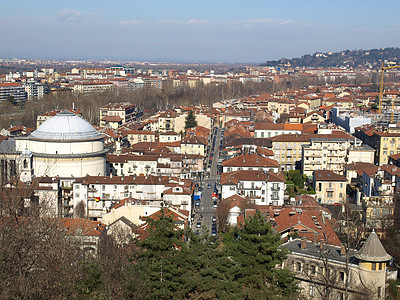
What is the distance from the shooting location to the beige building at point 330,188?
727 inches

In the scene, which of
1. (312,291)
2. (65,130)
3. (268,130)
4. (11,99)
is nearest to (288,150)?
(268,130)

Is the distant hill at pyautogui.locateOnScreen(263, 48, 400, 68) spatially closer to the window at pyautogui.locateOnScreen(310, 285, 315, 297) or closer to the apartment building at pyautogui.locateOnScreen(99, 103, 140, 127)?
the apartment building at pyautogui.locateOnScreen(99, 103, 140, 127)

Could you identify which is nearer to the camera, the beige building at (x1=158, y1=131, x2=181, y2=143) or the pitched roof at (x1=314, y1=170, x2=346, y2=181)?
the pitched roof at (x1=314, y1=170, x2=346, y2=181)

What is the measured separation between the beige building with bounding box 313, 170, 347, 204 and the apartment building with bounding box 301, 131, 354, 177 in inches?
123

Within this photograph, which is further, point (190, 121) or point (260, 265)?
point (190, 121)

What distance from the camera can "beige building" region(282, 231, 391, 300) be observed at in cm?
922

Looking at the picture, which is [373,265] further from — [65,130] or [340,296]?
[65,130]

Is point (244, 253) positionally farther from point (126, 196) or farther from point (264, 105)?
point (264, 105)

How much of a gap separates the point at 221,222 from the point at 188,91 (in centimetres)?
3814

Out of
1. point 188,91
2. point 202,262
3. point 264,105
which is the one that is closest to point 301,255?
point 202,262

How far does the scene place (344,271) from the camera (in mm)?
9609

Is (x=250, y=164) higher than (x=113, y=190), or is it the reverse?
(x=250, y=164)

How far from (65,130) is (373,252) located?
13.2 metres

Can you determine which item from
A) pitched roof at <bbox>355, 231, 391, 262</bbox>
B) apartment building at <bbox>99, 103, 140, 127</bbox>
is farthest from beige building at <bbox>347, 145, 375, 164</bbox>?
apartment building at <bbox>99, 103, 140, 127</bbox>
